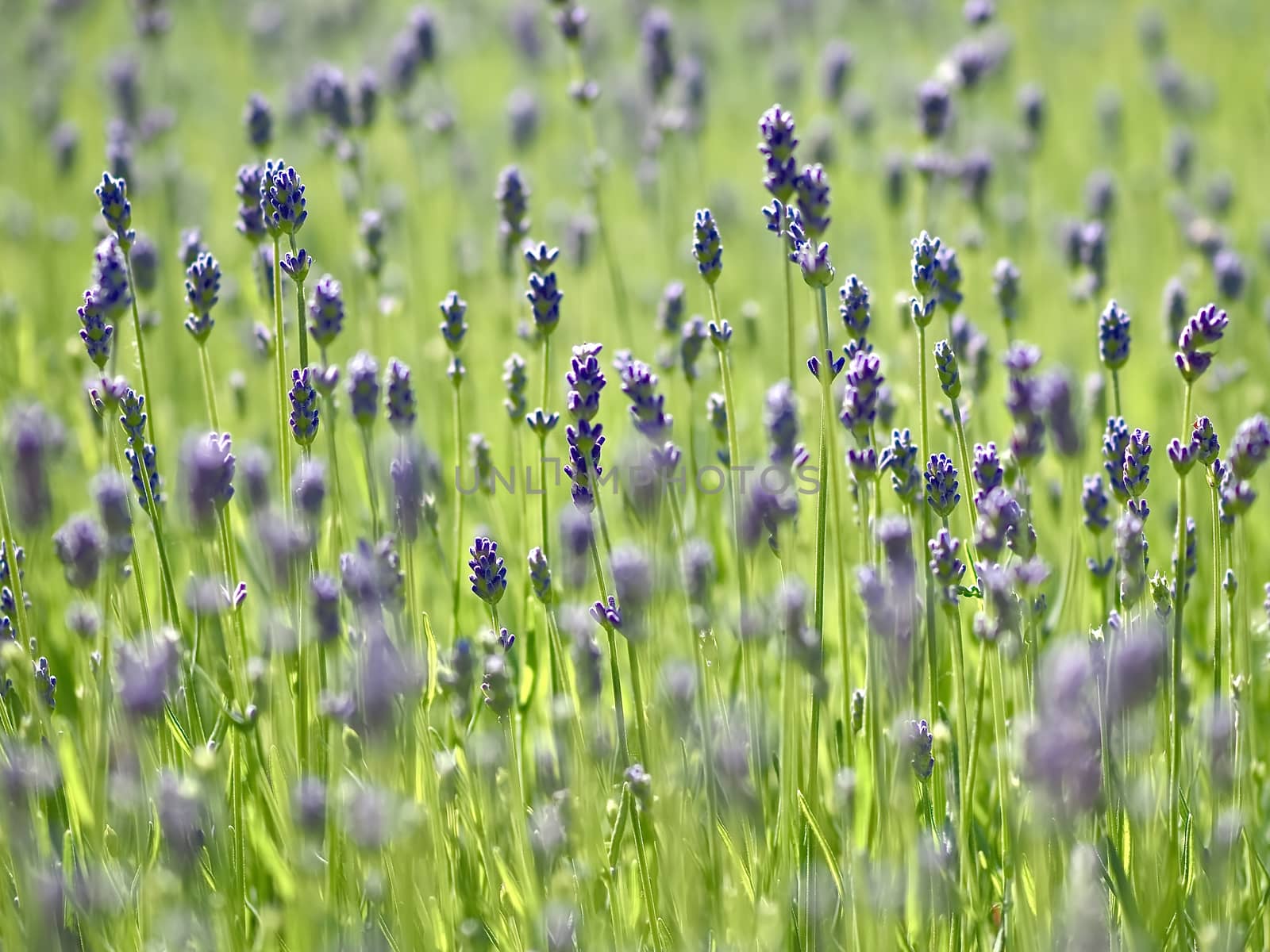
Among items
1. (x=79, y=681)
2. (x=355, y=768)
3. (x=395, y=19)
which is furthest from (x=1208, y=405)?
(x=395, y=19)

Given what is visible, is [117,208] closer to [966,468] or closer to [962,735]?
[966,468]

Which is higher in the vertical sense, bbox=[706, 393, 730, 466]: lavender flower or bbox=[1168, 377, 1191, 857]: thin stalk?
bbox=[706, 393, 730, 466]: lavender flower

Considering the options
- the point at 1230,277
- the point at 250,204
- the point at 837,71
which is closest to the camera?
the point at 250,204

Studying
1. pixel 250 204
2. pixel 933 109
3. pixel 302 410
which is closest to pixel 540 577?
pixel 302 410

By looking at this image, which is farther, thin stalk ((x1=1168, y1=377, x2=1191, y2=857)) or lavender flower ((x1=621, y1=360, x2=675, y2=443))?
lavender flower ((x1=621, y1=360, x2=675, y2=443))

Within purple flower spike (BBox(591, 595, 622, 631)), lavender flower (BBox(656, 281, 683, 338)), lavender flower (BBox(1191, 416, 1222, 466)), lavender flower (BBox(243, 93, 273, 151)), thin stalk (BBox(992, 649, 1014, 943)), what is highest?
lavender flower (BBox(243, 93, 273, 151))

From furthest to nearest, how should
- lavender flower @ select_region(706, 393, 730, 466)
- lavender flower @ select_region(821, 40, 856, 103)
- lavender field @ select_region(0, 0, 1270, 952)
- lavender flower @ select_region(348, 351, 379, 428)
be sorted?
lavender flower @ select_region(821, 40, 856, 103), lavender flower @ select_region(706, 393, 730, 466), lavender flower @ select_region(348, 351, 379, 428), lavender field @ select_region(0, 0, 1270, 952)

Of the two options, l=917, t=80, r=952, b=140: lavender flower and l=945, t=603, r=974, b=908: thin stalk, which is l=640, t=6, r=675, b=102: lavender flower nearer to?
l=917, t=80, r=952, b=140: lavender flower

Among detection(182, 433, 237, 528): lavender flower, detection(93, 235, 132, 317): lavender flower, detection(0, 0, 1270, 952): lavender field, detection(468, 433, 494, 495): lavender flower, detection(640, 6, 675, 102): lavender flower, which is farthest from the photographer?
detection(640, 6, 675, 102): lavender flower

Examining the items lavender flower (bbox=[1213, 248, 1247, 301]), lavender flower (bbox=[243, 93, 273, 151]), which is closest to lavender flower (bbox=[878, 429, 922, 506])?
lavender flower (bbox=[243, 93, 273, 151])

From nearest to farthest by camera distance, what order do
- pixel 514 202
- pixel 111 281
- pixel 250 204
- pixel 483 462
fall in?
pixel 111 281 < pixel 250 204 < pixel 483 462 < pixel 514 202

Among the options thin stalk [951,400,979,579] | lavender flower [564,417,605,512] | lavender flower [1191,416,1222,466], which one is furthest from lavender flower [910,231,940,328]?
lavender flower [564,417,605,512]

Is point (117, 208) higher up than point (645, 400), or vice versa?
point (117, 208)

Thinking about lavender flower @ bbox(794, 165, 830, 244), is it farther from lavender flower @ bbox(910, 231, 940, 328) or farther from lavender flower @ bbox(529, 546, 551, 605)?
lavender flower @ bbox(529, 546, 551, 605)
